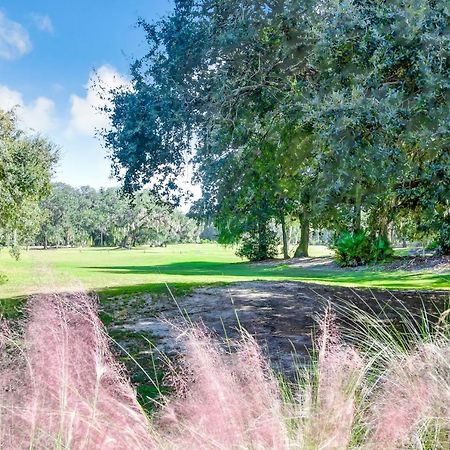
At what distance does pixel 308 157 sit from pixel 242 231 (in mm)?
27270

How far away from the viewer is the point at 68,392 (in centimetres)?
187

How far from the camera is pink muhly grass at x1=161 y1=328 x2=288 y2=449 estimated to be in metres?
1.86

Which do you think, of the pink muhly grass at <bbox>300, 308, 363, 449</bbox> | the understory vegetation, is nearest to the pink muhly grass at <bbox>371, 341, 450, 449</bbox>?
the understory vegetation

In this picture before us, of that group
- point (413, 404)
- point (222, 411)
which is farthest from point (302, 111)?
point (222, 411)

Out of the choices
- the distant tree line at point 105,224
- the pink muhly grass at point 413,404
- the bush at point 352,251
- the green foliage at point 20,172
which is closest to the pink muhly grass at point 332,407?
the pink muhly grass at point 413,404

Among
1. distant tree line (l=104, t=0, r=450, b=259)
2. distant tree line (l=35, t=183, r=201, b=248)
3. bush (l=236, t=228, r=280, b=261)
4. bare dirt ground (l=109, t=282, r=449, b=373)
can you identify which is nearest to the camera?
bare dirt ground (l=109, t=282, r=449, b=373)

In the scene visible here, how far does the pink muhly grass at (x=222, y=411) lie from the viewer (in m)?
1.86

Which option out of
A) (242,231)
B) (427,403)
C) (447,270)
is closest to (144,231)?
(242,231)

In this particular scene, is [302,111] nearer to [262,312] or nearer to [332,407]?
[262,312]

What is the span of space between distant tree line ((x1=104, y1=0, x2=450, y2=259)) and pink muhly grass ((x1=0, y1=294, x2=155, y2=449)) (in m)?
6.06

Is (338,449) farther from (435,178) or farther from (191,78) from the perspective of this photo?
(191,78)

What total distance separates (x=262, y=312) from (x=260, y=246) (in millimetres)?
27849

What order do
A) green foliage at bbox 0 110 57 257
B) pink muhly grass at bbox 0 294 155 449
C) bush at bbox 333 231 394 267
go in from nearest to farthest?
pink muhly grass at bbox 0 294 155 449, green foliage at bbox 0 110 57 257, bush at bbox 333 231 394 267

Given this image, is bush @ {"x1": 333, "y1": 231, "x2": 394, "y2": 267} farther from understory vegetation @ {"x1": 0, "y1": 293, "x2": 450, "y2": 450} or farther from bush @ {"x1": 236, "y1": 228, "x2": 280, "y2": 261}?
understory vegetation @ {"x1": 0, "y1": 293, "x2": 450, "y2": 450}
